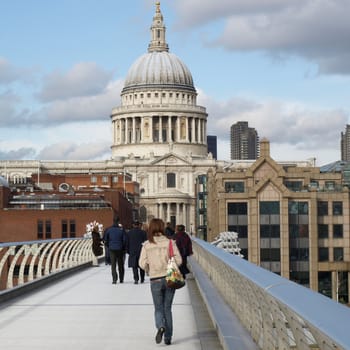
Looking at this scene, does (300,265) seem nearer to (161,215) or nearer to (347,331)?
(347,331)

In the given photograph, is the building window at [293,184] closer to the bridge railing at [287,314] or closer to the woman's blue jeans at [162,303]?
the woman's blue jeans at [162,303]

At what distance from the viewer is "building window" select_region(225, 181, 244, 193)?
8488 cm

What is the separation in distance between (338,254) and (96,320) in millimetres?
65356

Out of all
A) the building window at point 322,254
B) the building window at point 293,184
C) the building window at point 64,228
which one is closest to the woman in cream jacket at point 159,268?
the building window at point 322,254

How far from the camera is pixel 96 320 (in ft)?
51.7

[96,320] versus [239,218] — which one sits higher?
[239,218]

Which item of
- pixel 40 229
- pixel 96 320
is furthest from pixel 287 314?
pixel 40 229

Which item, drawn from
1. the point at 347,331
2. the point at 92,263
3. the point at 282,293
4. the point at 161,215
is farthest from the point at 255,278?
the point at 161,215

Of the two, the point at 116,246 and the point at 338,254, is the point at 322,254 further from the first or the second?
the point at 116,246

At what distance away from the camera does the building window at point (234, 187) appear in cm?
8488

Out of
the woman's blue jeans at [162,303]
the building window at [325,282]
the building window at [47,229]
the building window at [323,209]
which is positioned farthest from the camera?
the building window at [47,229]

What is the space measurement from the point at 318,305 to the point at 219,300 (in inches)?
415

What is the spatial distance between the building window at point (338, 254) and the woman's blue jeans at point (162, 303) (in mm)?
67537

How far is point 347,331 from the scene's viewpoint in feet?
20.1
